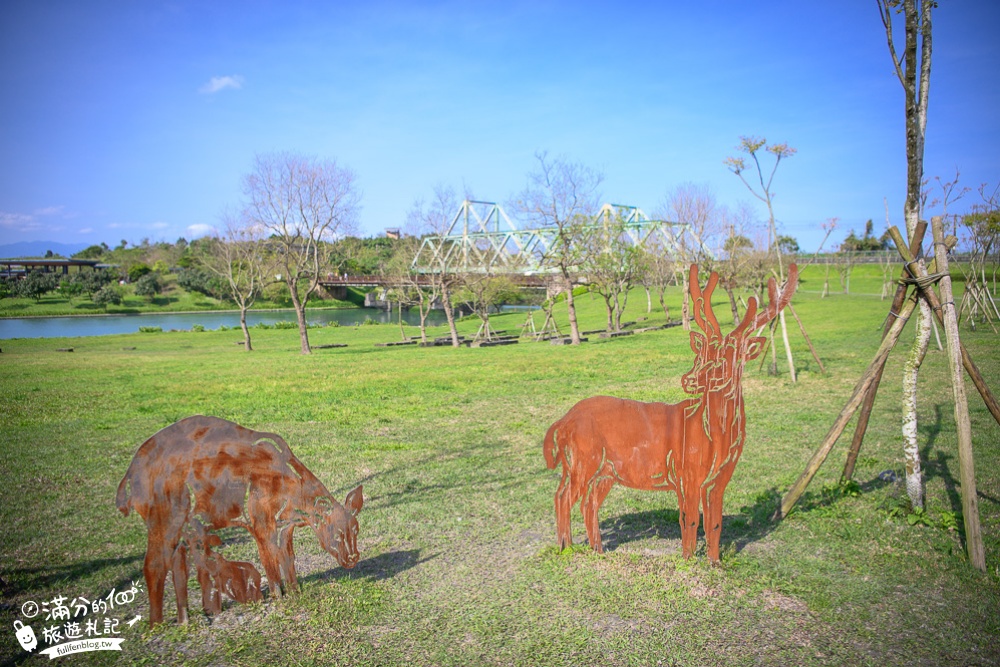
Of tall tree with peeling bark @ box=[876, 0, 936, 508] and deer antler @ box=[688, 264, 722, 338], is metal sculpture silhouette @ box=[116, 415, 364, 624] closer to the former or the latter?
deer antler @ box=[688, 264, 722, 338]

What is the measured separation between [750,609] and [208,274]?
68.5m

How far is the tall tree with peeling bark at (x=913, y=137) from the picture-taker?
5.83 meters

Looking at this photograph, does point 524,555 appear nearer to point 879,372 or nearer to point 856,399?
point 856,399

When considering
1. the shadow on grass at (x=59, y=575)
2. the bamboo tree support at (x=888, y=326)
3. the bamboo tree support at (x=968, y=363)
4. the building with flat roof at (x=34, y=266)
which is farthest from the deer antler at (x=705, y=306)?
the building with flat roof at (x=34, y=266)

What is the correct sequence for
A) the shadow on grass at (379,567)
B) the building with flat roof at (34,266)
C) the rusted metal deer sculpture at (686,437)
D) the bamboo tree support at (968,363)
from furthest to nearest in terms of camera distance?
the building with flat roof at (34,266), the bamboo tree support at (968,363), the shadow on grass at (379,567), the rusted metal deer sculpture at (686,437)

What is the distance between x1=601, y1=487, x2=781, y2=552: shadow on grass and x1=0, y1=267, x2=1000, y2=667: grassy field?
0.03 m

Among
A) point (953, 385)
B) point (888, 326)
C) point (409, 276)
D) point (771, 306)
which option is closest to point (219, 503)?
point (771, 306)

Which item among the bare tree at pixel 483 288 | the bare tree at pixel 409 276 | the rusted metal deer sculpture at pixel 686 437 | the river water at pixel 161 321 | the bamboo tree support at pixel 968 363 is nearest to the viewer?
the rusted metal deer sculpture at pixel 686 437

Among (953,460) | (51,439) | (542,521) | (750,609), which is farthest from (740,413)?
(51,439)

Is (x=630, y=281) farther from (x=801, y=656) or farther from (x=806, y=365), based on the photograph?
(x=801, y=656)

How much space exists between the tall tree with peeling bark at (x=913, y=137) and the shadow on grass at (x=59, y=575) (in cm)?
742

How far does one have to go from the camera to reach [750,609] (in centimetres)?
466

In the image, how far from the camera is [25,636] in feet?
14.6

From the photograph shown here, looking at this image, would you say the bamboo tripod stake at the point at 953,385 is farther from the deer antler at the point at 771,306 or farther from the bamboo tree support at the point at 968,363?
the deer antler at the point at 771,306
